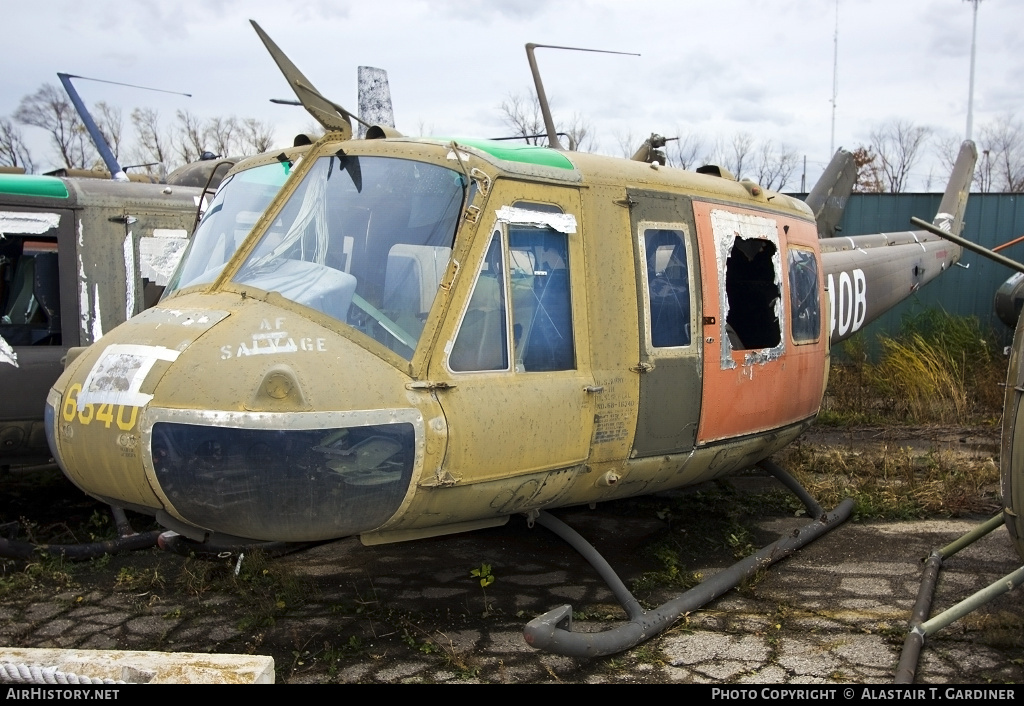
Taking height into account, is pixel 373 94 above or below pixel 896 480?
above

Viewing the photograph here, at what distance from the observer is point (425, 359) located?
3426 mm

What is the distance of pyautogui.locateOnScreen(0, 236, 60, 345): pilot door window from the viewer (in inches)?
231

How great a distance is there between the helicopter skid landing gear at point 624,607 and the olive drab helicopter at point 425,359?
13 mm

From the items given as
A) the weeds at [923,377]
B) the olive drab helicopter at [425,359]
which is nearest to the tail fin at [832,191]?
the weeds at [923,377]

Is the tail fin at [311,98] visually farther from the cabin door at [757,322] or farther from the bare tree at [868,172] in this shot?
the bare tree at [868,172]

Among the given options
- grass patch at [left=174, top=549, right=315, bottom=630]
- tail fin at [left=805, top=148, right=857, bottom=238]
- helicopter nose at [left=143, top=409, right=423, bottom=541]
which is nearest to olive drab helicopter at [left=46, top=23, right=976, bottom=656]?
helicopter nose at [left=143, top=409, right=423, bottom=541]

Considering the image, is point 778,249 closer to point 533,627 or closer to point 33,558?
point 533,627

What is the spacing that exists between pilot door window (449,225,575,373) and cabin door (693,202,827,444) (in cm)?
96

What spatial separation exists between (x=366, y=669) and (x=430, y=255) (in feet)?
5.59

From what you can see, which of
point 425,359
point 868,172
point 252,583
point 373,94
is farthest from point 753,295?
point 868,172

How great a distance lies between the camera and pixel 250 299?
11.7 feet

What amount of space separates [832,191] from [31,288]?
7443 millimetres

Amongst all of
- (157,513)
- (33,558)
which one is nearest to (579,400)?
(157,513)

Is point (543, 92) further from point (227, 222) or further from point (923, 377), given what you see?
point (923, 377)
